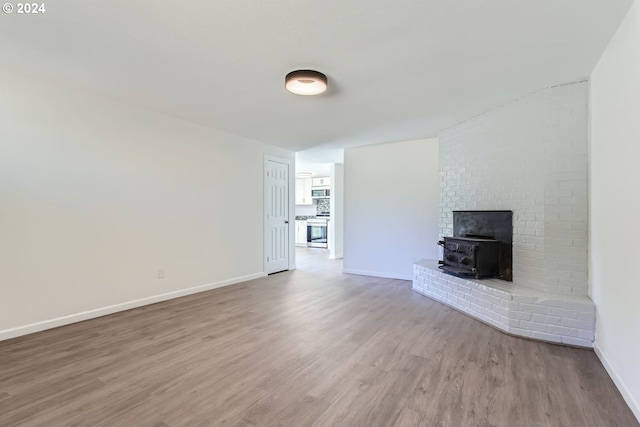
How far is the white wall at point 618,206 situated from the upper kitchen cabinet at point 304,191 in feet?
26.7

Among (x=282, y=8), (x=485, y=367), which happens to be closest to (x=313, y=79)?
(x=282, y=8)

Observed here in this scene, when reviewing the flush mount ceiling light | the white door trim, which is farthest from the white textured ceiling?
the white door trim

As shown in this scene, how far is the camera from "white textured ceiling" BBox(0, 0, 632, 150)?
180 cm

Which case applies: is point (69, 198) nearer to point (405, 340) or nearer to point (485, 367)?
point (405, 340)

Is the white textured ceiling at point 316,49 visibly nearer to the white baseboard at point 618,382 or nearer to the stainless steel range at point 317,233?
the white baseboard at point 618,382

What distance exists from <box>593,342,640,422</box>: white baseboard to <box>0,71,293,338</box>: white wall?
427 centimetres

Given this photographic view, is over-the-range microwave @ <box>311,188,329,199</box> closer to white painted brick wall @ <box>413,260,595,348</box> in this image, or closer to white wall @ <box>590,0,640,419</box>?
white painted brick wall @ <box>413,260,595,348</box>

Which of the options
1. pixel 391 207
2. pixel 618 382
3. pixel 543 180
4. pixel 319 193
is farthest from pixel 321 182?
pixel 618 382

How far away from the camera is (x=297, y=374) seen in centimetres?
205

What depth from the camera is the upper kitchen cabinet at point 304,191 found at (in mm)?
10210

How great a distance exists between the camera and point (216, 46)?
7.18 ft

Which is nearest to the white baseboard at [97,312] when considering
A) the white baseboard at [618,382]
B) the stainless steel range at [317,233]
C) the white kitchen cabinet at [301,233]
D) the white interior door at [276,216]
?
the white interior door at [276,216]

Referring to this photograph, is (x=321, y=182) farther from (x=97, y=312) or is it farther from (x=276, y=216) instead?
(x=97, y=312)

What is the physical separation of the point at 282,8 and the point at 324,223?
783 cm
